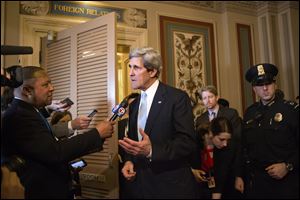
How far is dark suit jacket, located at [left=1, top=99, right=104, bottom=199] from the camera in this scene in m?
1.29

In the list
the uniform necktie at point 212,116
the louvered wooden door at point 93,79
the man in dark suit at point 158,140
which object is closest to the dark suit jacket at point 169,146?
the man in dark suit at point 158,140

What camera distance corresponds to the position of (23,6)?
2.98 metres

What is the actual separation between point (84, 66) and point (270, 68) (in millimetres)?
1493

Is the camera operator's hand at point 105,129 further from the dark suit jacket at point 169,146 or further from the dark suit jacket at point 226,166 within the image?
the dark suit jacket at point 226,166

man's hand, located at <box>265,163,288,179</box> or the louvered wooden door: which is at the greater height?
the louvered wooden door

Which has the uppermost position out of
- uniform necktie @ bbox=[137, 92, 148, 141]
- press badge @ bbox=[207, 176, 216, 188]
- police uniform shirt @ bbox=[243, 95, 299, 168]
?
uniform necktie @ bbox=[137, 92, 148, 141]

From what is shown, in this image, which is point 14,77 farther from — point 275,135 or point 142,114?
point 275,135

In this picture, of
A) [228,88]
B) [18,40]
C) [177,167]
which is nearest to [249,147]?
[177,167]

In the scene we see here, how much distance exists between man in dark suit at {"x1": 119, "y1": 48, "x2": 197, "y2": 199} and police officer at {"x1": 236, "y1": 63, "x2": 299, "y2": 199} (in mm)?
679

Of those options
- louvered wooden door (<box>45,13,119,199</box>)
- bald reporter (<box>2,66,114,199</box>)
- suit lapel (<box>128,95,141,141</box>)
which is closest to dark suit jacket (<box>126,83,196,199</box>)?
suit lapel (<box>128,95,141,141</box>)

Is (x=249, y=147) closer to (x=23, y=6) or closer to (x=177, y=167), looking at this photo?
(x=177, y=167)

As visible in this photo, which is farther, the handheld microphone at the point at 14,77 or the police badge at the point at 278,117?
the police badge at the point at 278,117

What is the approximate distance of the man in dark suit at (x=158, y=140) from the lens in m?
1.46

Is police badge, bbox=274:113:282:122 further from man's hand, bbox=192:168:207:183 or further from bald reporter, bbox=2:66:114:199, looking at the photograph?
bald reporter, bbox=2:66:114:199
